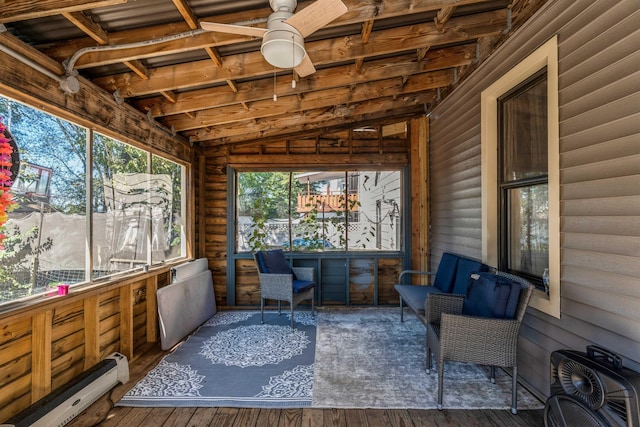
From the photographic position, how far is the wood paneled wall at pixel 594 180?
5.32 feet

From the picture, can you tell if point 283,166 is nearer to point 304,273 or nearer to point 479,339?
point 304,273

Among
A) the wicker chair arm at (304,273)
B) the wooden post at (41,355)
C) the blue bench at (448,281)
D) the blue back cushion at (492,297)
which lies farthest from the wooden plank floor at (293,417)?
the wicker chair arm at (304,273)

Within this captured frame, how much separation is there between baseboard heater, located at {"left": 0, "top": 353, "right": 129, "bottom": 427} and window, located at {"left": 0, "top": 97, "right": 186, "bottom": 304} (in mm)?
682

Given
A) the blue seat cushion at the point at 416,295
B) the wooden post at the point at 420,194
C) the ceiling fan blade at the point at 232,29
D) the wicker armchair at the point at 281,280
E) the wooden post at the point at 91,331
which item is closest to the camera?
the ceiling fan blade at the point at 232,29

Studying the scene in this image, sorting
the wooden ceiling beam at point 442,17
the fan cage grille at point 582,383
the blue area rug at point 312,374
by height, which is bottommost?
the blue area rug at point 312,374

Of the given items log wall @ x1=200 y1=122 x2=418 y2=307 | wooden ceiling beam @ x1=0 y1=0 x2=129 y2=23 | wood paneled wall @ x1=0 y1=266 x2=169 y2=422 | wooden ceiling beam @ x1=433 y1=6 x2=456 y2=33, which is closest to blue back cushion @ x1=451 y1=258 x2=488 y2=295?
log wall @ x1=200 y1=122 x2=418 y2=307

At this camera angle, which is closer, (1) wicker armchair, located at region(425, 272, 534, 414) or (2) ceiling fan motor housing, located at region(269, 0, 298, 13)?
(2) ceiling fan motor housing, located at region(269, 0, 298, 13)

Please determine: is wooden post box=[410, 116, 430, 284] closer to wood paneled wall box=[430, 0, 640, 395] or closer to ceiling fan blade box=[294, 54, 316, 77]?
wood paneled wall box=[430, 0, 640, 395]

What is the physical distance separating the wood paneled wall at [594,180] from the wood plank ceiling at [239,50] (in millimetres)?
551

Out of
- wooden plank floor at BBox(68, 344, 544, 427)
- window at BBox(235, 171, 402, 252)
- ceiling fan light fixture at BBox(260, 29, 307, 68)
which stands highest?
ceiling fan light fixture at BBox(260, 29, 307, 68)

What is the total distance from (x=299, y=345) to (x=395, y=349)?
99 centimetres

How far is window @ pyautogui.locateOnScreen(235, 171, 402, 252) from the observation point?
4.83 m

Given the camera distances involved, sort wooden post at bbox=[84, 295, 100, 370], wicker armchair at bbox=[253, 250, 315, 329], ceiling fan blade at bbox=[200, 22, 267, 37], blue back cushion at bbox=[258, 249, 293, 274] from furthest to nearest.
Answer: blue back cushion at bbox=[258, 249, 293, 274]
wicker armchair at bbox=[253, 250, 315, 329]
wooden post at bbox=[84, 295, 100, 370]
ceiling fan blade at bbox=[200, 22, 267, 37]

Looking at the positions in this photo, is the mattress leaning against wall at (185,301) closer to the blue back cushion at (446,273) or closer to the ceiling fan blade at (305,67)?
the ceiling fan blade at (305,67)
